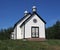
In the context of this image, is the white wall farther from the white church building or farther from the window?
the window

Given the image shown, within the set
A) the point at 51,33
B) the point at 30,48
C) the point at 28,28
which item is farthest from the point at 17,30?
the point at 30,48

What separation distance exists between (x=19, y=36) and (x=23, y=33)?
259 cm

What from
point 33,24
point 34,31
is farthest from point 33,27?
point 34,31

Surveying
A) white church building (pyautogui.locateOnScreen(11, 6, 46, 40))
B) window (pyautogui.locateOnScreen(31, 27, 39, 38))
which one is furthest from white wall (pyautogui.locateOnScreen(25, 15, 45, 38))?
window (pyautogui.locateOnScreen(31, 27, 39, 38))

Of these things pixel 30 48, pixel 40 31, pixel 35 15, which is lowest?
A: pixel 30 48

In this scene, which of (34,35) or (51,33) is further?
(51,33)

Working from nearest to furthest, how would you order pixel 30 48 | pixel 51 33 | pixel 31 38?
pixel 30 48, pixel 31 38, pixel 51 33

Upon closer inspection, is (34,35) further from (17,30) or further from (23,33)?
(17,30)

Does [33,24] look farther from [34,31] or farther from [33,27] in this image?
[34,31]

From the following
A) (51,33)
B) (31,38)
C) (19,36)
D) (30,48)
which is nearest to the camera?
(30,48)

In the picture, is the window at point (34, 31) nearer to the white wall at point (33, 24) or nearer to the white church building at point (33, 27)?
the white church building at point (33, 27)

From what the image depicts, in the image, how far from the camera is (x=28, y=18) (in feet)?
128

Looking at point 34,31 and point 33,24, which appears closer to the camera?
point 34,31

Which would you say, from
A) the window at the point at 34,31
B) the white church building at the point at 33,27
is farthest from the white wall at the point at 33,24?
the window at the point at 34,31
